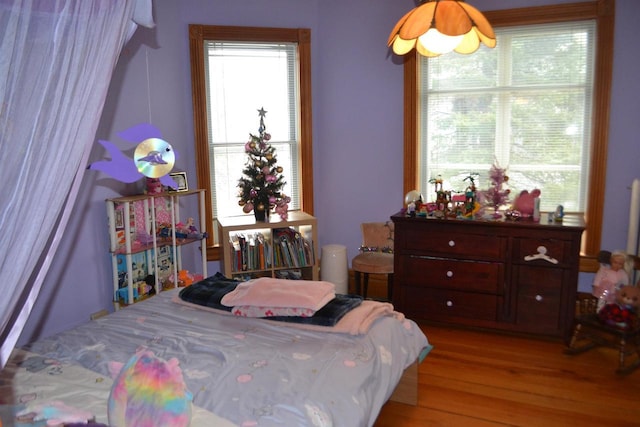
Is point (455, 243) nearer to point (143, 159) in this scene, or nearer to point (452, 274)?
point (452, 274)

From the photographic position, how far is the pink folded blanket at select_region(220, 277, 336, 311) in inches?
95.5

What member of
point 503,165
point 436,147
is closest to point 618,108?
point 503,165

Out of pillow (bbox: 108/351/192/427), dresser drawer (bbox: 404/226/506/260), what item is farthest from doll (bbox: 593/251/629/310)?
pillow (bbox: 108/351/192/427)

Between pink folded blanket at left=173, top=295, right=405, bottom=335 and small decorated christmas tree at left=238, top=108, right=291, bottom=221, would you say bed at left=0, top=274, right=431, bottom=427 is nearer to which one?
pink folded blanket at left=173, top=295, right=405, bottom=335

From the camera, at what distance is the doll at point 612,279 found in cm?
331

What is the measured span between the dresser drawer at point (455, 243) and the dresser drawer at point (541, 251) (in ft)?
0.33

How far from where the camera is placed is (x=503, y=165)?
13.6 feet

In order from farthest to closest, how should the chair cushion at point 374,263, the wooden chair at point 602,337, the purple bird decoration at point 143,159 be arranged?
the chair cushion at point 374,263 < the wooden chair at point 602,337 < the purple bird decoration at point 143,159

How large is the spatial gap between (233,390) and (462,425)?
1303 mm

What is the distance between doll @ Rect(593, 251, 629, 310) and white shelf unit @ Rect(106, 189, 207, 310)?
276 cm

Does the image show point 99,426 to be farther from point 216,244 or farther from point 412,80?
point 412,80

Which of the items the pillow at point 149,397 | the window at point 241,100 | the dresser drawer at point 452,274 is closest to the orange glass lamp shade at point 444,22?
the dresser drawer at point 452,274

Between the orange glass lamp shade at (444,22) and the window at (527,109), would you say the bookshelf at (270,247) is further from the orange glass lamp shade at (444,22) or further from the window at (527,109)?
the orange glass lamp shade at (444,22)

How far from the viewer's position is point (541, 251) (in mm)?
3342
